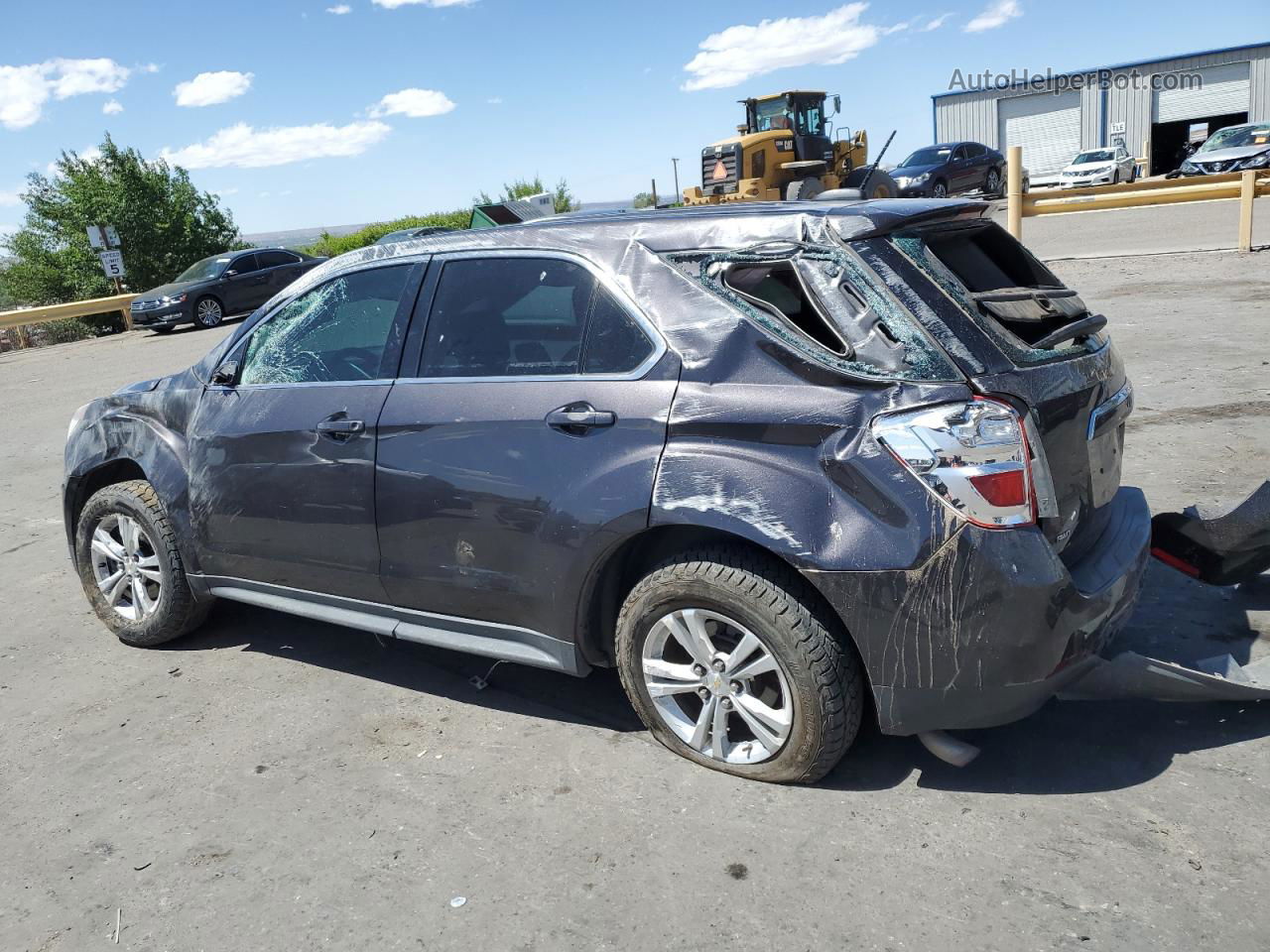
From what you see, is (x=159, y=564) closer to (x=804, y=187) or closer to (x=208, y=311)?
(x=208, y=311)

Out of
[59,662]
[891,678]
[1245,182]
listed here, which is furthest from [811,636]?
[1245,182]

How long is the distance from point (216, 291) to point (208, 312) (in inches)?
18.9

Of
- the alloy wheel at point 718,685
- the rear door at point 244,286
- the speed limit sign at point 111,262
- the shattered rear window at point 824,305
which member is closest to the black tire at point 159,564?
the alloy wheel at point 718,685

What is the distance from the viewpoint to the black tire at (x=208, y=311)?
71.6 ft

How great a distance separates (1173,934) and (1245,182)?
45.7ft

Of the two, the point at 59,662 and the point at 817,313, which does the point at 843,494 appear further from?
the point at 59,662

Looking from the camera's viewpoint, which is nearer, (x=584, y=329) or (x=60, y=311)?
→ (x=584, y=329)

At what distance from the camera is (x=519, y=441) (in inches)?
133

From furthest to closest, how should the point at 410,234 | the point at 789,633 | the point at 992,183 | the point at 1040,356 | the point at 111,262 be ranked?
the point at 992,183 < the point at 111,262 < the point at 410,234 < the point at 1040,356 < the point at 789,633

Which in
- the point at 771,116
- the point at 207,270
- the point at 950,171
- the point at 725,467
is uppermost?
the point at 771,116

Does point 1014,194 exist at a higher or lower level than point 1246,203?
higher

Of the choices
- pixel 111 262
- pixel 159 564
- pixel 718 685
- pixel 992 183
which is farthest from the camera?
pixel 992 183

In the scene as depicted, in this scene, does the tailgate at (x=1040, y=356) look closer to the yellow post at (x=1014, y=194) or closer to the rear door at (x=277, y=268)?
the yellow post at (x=1014, y=194)

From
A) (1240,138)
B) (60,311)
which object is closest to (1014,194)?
(60,311)
